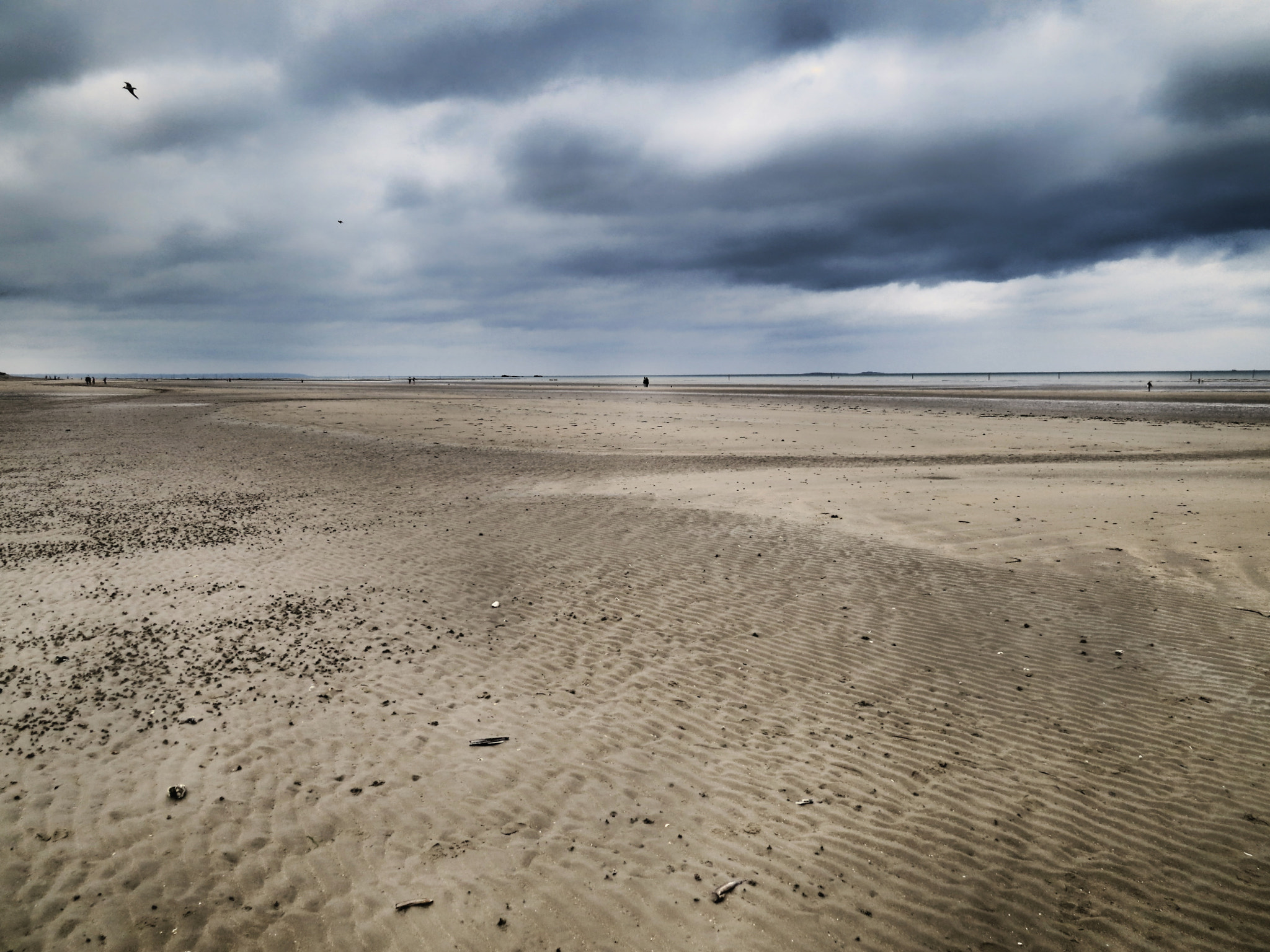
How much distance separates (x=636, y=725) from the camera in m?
6.51

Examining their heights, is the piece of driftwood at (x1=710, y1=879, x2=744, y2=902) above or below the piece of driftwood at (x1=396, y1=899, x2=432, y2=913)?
below

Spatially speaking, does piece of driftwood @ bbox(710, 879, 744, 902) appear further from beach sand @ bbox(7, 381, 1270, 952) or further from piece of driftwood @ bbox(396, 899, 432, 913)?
piece of driftwood @ bbox(396, 899, 432, 913)

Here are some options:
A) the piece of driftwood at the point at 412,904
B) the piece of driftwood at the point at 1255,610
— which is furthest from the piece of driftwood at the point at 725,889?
the piece of driftwood at the point at 1255,610

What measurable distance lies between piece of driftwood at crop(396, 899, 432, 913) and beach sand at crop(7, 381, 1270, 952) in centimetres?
6

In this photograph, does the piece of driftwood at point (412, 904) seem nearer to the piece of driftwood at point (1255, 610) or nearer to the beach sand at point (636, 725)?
the beach sand at point (636, 725)

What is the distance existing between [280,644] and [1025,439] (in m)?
30.4

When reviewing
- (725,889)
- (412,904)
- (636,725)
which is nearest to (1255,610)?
(636,725)

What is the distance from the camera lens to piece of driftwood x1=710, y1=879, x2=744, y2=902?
4.40m

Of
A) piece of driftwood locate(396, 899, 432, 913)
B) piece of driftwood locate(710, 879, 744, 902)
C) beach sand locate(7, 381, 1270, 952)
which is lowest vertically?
piece of driftwood locate(710, 879, 744, 902)

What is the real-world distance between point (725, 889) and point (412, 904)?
2.16m

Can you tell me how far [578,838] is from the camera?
4.96m

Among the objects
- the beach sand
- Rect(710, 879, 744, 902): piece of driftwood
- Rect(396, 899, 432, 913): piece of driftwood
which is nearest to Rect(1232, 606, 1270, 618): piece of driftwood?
the beach sand

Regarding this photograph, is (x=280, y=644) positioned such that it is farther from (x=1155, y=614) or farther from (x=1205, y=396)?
(x=1205, y=396)

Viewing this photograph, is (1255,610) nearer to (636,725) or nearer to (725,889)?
(636,725)
